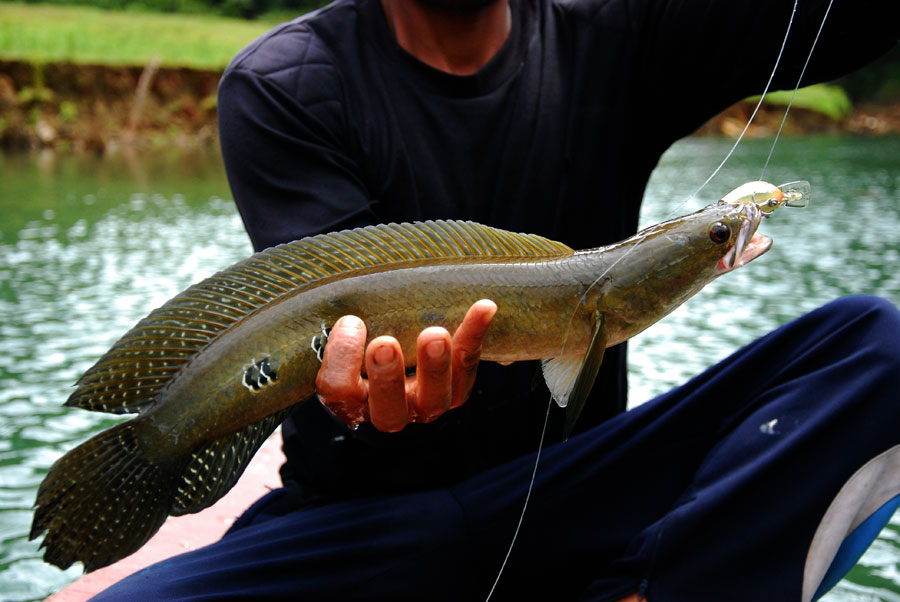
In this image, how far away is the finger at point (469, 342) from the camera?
6.55 feet

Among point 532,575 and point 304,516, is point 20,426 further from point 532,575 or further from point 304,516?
point 532,575

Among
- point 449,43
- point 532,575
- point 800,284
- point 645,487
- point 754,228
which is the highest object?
point 449,43

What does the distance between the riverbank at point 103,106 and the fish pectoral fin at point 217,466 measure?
87.7 feet

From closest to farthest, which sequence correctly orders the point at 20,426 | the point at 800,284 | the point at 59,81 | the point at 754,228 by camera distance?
the point at 754,228
the point at 20,426
the point at 800,284
the point at 59,81

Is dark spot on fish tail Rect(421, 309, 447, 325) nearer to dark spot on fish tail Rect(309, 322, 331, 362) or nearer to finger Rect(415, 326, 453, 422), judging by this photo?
finger Rect(415, 326, 453, 422)

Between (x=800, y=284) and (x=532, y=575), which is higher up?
(x=532, y=575)

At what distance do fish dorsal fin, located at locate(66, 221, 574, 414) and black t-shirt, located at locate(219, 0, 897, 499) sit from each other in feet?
1.87

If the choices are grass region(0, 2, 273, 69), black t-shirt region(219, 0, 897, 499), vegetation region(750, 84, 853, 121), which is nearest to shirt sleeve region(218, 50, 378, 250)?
black t-shirt region(219, 0, 897, 499)

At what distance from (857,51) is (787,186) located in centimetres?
79

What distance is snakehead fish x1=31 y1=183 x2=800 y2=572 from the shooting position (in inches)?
80.3

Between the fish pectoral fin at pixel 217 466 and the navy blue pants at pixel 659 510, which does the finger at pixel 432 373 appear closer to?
the fish pectoral fin at pixel 217 466

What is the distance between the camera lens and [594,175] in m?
3.06

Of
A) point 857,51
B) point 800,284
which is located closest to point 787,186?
point 857,51

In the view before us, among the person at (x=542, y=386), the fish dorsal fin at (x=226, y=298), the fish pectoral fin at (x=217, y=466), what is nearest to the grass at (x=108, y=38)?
the person at (x=542, y=386)
